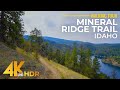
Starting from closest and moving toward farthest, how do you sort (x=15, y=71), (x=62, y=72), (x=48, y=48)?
(x=15, y=71) → (x=62, y=72) → (x=48, y=48)

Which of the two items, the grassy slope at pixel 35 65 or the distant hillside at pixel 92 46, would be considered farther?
the distant hillside at pixel 92 46

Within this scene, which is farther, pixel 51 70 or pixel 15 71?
pixel 51 70

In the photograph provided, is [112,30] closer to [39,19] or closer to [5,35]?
[39,19]

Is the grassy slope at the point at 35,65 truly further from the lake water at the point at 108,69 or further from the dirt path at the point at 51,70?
the lake water at the point at 108,69

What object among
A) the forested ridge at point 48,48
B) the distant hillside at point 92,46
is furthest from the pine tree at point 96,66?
the distant hillside at point 92,46

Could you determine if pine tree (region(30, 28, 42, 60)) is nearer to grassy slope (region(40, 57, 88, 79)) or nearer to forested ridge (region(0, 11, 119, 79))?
forested ridge (region(0, 11, 119, 79))

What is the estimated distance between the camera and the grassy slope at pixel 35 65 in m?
8.30

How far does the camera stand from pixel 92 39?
8.42 m

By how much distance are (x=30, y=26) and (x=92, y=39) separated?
1248 mm

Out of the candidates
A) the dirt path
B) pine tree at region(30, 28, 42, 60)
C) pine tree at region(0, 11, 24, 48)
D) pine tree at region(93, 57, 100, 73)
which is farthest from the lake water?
pine tree at region(0, 11, 24, 48)

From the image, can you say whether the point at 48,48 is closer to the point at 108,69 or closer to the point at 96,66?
the point at 96,66

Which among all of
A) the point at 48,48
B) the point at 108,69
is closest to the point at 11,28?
the point at 48,48

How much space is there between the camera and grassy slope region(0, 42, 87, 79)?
27.2 ft

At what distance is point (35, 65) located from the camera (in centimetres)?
838
